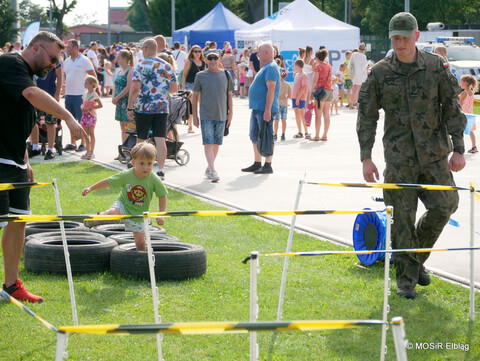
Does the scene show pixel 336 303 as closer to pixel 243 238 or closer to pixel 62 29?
pixel 243 238

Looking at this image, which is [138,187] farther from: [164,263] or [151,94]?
[151,94]

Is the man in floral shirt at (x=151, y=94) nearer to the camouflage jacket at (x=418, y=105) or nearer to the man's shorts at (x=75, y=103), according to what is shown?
the man's shorts at (x=75, y=103)

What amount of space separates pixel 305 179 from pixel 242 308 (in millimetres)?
4209

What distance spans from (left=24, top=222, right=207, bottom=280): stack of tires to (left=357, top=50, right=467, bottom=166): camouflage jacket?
194 centimetres

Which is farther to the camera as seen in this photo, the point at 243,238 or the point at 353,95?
the point at 353,95

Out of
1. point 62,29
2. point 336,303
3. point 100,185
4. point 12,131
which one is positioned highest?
point 62,29

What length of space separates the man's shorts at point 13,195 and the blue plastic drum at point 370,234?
3.07 meters

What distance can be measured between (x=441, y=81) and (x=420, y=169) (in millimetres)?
718

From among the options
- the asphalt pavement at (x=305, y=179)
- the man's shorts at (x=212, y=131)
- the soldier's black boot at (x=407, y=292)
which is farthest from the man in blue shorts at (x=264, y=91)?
the soldier's black boot at (x=407, y=292)

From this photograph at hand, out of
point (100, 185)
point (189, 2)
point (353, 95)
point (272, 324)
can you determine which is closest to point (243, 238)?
point (100, 185)

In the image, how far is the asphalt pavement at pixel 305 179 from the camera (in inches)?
349

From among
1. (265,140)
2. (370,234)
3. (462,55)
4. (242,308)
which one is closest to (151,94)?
(265,140)

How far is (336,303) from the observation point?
6.21 m

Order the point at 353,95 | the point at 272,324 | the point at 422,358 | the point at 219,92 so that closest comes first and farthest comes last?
the point at 272,324 → the point at 422,358 → the point at 219,92 → the point at 353,95
